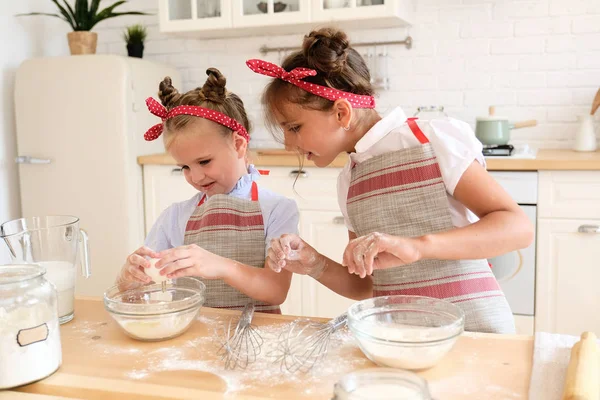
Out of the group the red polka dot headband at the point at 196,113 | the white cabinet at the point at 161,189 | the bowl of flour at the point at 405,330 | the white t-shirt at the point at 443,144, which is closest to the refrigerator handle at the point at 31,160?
the white cabinet at the point at 161,189

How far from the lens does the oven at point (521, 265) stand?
228 cm

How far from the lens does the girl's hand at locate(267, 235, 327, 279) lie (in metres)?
1.10

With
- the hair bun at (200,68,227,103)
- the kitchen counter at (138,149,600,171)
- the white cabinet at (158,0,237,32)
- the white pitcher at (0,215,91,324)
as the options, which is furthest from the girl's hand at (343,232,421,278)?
the white cabinet at (158,0,237,32)

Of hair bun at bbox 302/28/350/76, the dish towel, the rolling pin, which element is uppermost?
hair bun at bbox 302/28/350/76

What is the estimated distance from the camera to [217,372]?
2.77ft

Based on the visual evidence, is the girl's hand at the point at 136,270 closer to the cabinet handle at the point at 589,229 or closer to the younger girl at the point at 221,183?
the younger girl at the point at 221,183

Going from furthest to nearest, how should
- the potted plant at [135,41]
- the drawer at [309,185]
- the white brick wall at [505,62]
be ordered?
1. the potted plant at [135,41]
2. the white brick wall at [505,62]
3. the drawer at [309,185]

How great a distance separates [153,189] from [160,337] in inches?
76.8

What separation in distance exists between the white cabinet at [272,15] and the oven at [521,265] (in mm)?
884

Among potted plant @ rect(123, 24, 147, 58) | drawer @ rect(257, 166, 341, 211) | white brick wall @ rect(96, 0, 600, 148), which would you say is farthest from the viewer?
potted plant @ rect(123, 24, 147, 58)

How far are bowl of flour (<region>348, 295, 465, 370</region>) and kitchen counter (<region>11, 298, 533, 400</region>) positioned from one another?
0.10 ft

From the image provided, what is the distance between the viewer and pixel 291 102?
1.24m

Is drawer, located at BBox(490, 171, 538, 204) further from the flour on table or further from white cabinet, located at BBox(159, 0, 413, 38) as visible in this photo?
the flour on table

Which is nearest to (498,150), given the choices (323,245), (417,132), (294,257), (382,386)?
(323,245)
